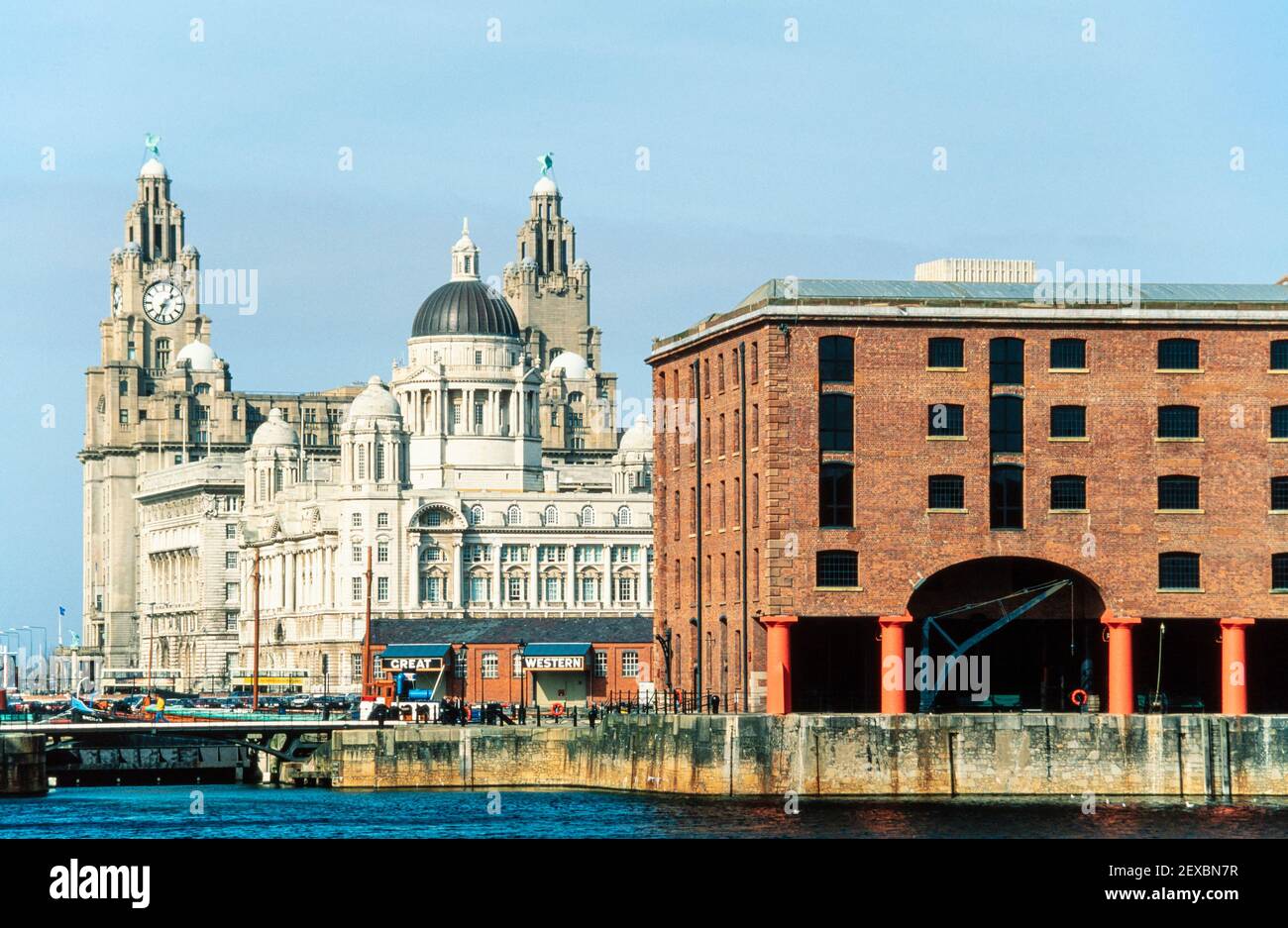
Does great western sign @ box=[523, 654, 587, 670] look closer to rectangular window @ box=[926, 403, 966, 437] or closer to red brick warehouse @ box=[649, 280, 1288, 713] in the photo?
red brick warehouse @ box=[649, 280, 1288, 713]

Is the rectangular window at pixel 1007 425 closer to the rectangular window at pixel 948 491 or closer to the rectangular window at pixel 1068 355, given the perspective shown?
the rectangular window at pixel 948 491

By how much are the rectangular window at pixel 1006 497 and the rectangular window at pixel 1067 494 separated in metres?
1.24

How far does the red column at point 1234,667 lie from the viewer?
297ft

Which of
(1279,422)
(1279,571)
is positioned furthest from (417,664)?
(1279,422)

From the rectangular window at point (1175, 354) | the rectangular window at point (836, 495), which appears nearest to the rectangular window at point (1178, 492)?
the rectangular window at point (1175, 354)

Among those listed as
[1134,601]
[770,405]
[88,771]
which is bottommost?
[88,771]

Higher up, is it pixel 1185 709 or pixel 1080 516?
pixel 1080 516

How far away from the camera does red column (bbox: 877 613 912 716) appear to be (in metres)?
89.0
